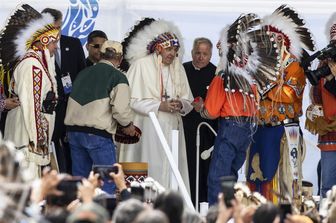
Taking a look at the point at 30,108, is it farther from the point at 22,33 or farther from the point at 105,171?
the point at 105,171

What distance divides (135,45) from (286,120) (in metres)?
1.70

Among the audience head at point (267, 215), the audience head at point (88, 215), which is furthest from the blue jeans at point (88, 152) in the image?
the audience head at point (88, 215)

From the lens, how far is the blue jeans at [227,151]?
13289 mm

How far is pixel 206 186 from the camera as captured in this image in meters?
14.4

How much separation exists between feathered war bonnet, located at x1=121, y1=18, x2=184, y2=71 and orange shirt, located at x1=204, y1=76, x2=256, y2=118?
0.94 m

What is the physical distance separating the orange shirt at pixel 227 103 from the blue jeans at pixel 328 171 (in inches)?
29.9

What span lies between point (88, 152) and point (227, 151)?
1233 millimetres

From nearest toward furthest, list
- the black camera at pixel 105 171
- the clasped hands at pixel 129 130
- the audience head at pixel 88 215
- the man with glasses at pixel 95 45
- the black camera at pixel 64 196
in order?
the audience head at pixel 88 215 < the black camera at pixel 64 196 < the black camera at pixel 105 171 < the clasped hands at pixel 129 130 < the man with glasses at pixel 95 45

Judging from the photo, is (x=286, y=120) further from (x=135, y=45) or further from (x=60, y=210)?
(x=60, y=210)

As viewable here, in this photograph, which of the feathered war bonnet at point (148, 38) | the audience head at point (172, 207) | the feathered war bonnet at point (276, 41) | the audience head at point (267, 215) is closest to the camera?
the audience head at point (172, 207)

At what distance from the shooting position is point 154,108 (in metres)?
14.0

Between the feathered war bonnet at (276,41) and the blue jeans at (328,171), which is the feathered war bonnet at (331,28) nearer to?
the feathered war bonnet at (276,41)

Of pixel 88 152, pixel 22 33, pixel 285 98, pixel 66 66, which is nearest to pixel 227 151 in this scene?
pixel 285 98

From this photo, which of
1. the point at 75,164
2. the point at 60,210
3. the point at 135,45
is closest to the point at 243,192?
the point at 60,210
